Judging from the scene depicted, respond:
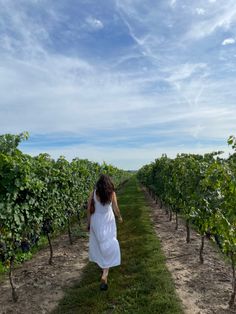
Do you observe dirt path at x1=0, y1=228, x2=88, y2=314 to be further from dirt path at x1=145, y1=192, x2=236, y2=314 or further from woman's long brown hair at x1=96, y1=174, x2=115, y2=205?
dirt path at x1=145, y1=192, x2=236, y2=314

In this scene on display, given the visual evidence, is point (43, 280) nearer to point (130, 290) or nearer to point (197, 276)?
point (130, 290)

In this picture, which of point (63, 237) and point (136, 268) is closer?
point (136, 268)

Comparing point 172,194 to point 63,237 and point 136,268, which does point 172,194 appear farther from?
point 136,268

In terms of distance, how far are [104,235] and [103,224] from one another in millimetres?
195

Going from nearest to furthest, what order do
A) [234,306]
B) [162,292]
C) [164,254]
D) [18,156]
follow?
[234,306], [162,292], [18,156], [164,254]

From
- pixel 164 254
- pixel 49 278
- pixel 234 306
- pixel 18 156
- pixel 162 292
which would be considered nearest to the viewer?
pixel 234 306

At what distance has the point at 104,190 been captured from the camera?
573 centimetres

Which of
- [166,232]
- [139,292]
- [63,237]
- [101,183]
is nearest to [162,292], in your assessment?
[139,292]

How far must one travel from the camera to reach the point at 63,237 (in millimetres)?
11398

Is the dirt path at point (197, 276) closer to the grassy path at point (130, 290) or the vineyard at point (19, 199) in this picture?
the grassy path at point (130, 290)

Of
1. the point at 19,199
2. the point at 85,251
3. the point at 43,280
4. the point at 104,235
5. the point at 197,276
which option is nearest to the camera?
the point at 104,235

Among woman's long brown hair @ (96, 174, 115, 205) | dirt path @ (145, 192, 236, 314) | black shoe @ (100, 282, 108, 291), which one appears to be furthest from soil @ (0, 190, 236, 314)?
woman's long brown hair @ (96, 174, 115, 205)

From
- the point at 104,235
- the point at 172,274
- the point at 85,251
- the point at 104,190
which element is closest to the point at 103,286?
the point at 104,235

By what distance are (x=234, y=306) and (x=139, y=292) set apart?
1.60 metres
